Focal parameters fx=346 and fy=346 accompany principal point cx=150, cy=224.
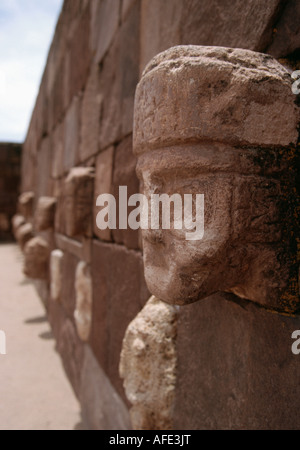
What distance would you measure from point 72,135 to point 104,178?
1.10 m

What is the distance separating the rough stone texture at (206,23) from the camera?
0.78 m

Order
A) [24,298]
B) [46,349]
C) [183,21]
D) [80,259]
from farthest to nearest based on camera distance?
[24,298]
[46,349]
[80,259]
[183,21]

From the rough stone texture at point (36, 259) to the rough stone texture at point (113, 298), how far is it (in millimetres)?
1803

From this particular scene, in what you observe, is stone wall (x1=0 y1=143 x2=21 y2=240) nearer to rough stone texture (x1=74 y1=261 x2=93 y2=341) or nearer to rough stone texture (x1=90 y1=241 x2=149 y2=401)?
rough stone texture (x1=74 y1=261 x2=93 y2=341)

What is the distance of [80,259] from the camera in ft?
7.86

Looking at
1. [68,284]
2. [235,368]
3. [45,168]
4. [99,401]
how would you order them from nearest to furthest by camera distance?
[235,368] → [99,401] → [68,284] → [45,168]

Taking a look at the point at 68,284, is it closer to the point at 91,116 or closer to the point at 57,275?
the point at 57,275

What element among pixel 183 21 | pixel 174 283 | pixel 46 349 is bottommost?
pixel 46 349

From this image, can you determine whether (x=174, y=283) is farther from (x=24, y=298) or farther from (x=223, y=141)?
(x=24, y=298)

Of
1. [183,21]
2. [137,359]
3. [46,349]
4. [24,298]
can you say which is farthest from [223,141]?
[24,298]

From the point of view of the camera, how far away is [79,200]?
2.02 metres

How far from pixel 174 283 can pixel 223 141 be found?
287 mm

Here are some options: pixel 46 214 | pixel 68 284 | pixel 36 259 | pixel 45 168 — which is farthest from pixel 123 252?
pixel 45 168

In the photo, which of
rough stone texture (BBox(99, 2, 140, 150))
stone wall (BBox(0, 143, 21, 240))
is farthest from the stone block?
stone wall (BBox(0, 143, 21, 240))
